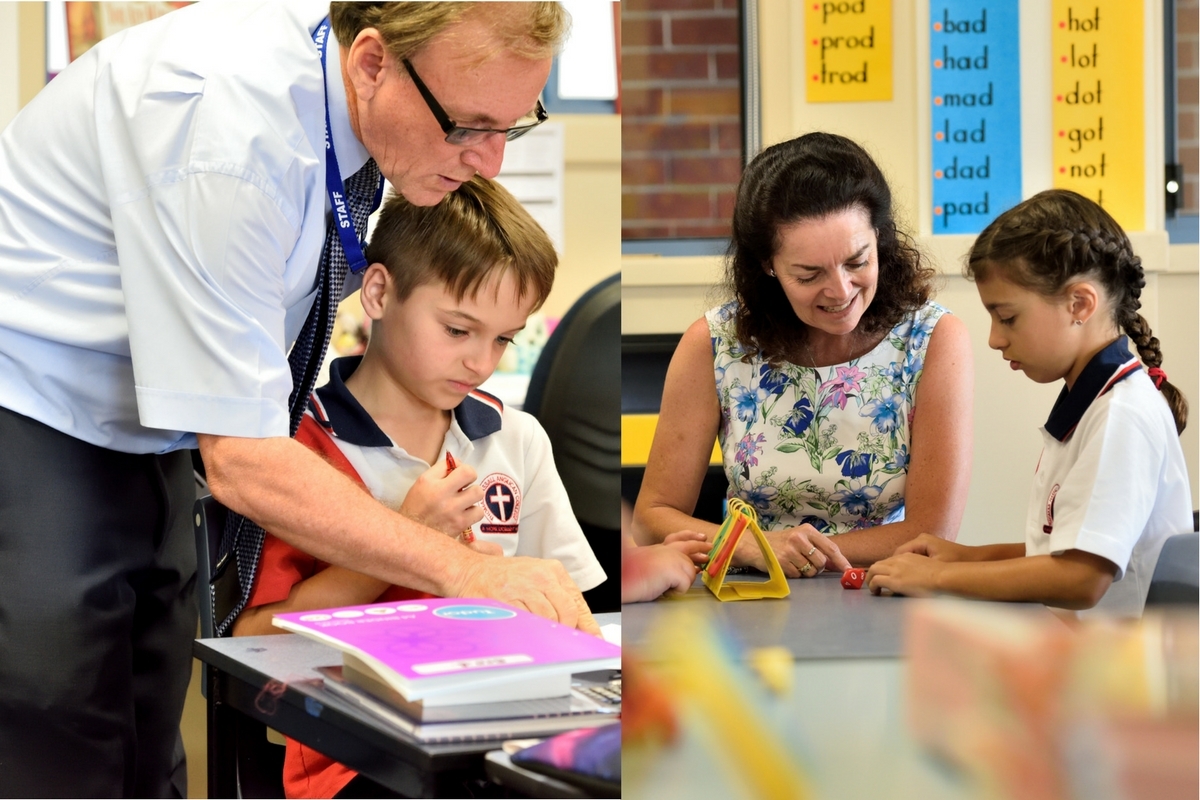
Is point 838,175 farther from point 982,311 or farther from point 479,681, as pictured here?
point 479,681

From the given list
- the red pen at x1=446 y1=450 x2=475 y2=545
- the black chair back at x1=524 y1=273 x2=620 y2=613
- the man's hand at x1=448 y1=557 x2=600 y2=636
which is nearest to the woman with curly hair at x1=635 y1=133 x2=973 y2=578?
the man's hand at x1=448 y1=557 x2=600 y2=636

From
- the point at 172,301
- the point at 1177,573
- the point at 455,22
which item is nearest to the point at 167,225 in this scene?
the point at 172,301

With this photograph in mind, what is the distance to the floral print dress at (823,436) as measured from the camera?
20 cm

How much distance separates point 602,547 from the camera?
1.18 meters

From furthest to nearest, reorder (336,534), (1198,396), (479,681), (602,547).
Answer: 1. (602,547)
2. (336,534)
3. (479,681)
4. (1198,396)

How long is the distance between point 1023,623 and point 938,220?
0.08m

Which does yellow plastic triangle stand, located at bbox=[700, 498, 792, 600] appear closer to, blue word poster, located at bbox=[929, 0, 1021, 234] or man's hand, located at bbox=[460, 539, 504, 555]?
blue word poster, located at bbox=[929, 0, 1021, 234]

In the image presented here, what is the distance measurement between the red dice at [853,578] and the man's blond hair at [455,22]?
0.69 m

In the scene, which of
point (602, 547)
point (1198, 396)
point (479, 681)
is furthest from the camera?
point (602, 547)

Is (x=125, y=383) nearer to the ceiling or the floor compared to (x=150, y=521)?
nearer to the ceiling

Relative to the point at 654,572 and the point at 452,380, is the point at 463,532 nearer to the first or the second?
the point at 452,380

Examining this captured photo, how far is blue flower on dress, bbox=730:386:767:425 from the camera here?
21 centimetres

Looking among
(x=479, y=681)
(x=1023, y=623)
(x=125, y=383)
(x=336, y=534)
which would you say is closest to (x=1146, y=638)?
(x=1023, y=623)

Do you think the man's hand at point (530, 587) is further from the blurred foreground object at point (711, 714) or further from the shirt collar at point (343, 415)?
the blurred foreground object at point (711, 714)
